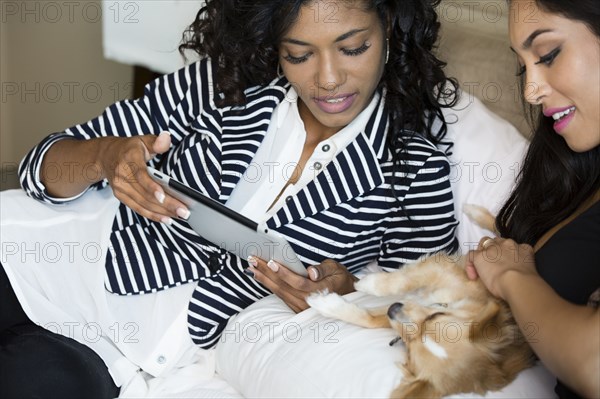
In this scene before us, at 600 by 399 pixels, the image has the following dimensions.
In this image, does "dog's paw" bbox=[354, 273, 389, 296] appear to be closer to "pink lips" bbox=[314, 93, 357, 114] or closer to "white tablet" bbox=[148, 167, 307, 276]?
"white tablet" bbox=[148, 167, 307, 276]

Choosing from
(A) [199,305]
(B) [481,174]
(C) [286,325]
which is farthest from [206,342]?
(B) [481,174]

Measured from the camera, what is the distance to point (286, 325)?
A: 1424mm

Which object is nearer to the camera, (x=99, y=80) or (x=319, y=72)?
(x=319, y=72)

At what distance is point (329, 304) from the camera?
1.36 m

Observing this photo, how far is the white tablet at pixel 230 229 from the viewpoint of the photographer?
137 centimetres

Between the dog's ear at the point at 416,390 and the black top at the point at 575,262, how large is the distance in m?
0.18

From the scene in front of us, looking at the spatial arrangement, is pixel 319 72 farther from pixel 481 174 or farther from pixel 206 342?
pixel 206 342

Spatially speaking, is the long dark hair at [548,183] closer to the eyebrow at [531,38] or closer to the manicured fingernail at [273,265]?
the eyebrow at [531,38]

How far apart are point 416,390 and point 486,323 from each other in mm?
156

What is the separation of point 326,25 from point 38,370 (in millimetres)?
806

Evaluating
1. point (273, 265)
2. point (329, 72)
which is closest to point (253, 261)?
point (273, 265)

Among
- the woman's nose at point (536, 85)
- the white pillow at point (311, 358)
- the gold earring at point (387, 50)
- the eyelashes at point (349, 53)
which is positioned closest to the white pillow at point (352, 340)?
the white pillow at point (311, 358)

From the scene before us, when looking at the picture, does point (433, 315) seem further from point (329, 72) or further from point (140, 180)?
point (140, 180)

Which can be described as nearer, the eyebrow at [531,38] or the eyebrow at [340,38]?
the eyebrow at [531,38]
